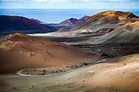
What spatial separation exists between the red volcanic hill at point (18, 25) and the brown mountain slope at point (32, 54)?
45.1 m

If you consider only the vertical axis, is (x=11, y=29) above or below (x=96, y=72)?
below

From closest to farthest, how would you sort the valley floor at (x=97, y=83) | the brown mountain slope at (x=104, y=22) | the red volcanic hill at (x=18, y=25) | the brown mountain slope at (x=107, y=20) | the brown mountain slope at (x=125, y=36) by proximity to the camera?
the valley floor at (x=97, y=83) → the brown mountain slope at (x=125, y=36) → the brown mountain slope at (x=104, y=22) → the brown mountain slope at (x=107, y=20) → the red volcanic hill at (x=18, y=25)

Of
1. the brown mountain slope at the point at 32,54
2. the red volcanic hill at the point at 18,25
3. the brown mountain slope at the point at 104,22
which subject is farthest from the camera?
the red volcanic hill at the point at 18,25

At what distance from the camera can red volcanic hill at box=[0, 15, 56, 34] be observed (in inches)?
2680

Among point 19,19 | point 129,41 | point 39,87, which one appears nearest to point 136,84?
point 39,87

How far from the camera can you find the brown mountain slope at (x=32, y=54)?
59.2 ft

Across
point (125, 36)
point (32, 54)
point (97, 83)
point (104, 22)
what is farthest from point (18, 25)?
point (97, 83)

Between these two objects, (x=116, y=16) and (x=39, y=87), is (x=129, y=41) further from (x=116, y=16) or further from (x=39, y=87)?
(x=116, y=16)

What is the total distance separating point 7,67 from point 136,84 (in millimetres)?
9992

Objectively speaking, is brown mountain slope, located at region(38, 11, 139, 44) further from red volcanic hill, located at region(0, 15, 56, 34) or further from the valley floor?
the valley floor

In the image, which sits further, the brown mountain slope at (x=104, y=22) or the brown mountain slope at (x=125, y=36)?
the brown mountain slope at (x=104, y=22)

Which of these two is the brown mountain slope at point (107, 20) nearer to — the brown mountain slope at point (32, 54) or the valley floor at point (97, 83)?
the brown mountain slope at point (32, 54)

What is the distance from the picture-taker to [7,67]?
17.3 meters

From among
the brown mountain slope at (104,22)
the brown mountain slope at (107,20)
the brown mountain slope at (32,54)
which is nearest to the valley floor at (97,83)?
the brown mountain slope at (32,54)
